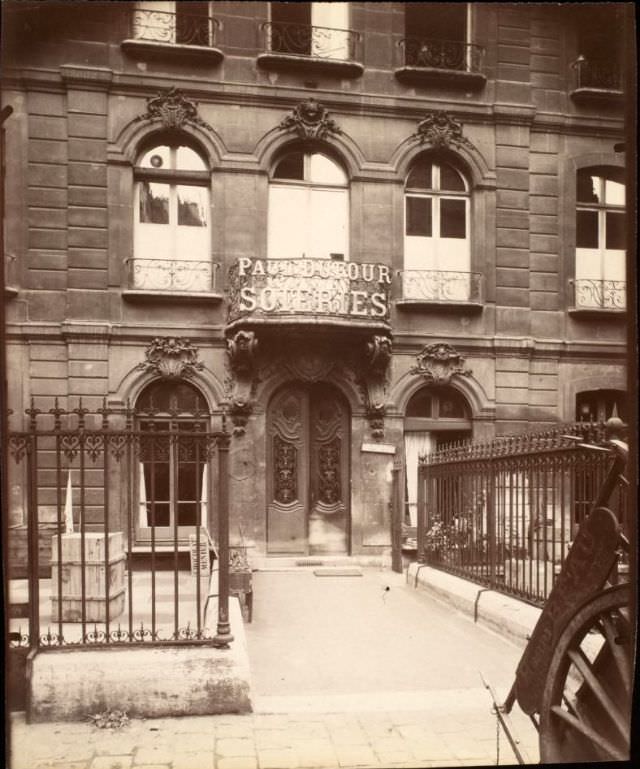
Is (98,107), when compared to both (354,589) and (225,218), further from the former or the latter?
(354,589)

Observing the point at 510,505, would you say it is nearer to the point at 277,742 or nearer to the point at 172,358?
the point at 277,742

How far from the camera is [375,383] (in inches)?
430

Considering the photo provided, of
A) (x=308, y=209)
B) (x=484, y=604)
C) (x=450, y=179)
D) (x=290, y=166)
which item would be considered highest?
(x=290, y=166)

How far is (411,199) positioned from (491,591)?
5415 millimetres

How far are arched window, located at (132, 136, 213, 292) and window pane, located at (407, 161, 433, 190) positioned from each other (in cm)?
295

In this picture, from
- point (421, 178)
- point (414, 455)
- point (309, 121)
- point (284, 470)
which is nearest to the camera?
point (309, 121)

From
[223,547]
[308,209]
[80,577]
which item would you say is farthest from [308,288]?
[223,547]

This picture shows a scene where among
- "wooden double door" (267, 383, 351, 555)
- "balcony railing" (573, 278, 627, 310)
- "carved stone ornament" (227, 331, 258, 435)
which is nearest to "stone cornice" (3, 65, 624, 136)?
"balcony railing" (573, 278, 627, 310)

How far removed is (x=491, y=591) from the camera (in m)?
7.33

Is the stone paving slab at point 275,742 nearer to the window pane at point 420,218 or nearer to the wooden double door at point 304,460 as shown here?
the window pane at point 420,218

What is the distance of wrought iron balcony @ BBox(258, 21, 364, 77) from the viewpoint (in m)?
7.10

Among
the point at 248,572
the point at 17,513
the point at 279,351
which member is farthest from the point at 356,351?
the point at 17,513

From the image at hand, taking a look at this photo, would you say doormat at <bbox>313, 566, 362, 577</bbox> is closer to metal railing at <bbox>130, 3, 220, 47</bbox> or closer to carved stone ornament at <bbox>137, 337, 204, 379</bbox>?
carved stone ornament at <bbox>137, 337, 204, 379</bbox>

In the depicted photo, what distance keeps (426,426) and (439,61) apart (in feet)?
17.0
